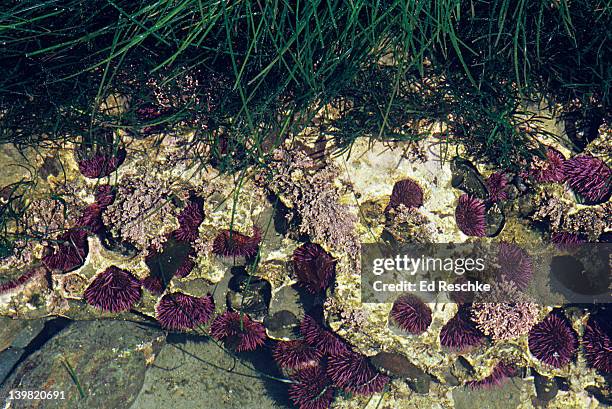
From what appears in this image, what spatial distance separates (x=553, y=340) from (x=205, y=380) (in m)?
3.51

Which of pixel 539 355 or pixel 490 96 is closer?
pixel 490 96

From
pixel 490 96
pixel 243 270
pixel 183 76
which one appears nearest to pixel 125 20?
pixel 183 76

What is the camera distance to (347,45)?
362 centimetres

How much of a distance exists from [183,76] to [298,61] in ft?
4.10

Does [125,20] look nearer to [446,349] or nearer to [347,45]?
[347,45]

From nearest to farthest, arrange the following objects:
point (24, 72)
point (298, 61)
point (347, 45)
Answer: point (298, 61), point (347, 45), point (24, 72)

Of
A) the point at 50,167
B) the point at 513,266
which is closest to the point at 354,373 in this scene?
the point at 513,266

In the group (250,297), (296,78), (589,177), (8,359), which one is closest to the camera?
(296,78)

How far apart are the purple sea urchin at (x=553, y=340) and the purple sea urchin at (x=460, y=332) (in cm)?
54

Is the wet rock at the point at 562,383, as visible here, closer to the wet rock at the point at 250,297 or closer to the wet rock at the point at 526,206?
the wet rock at the point at 526,206

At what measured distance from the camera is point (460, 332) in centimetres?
446

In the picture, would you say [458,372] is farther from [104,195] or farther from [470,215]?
[104,195]

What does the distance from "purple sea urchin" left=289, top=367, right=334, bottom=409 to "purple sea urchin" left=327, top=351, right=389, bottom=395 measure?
0.39 feet

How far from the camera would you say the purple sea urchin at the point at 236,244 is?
4371 millimetres
